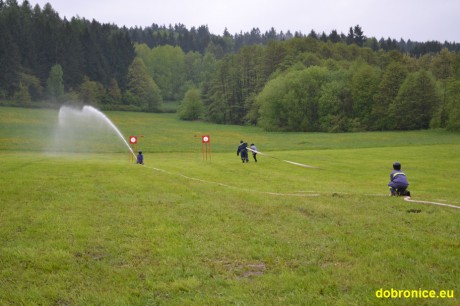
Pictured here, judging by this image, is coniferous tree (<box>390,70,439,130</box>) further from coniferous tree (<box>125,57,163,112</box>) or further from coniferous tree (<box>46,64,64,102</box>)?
coniferous tree (<box>46,64,64,102</box>)

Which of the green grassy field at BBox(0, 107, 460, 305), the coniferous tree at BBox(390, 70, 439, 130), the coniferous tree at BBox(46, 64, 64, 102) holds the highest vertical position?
the coniferous tree at BBox(46, 64, 64, 102)

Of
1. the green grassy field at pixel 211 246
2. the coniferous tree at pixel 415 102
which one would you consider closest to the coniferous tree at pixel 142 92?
the coniferous tree at pixel 415 102

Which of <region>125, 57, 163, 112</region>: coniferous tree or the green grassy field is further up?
<region>125, 57, 163, 112</region>: coniferous tree

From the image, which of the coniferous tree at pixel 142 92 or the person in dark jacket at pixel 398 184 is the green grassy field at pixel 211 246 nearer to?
the person in dark jacket at pixel 398 184

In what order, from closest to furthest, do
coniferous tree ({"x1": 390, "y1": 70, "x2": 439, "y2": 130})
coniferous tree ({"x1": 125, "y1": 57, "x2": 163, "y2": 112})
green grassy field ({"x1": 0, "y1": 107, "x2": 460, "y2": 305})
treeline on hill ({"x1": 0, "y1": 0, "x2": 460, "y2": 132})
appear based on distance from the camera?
1. green grassy field ({"x1": 0, "y1": 107, "x2": 460, "y2": 305})
2. coniferous tree ({"x1": 390, "y1": 70, "x2": 439, "y2": 130})
3. treeline on hill ({"x1": 0, "y1": 0, "x2": 460, "y2": 132})
4. coniferous tree ({"x1": 125, "y1": 57, "x2": 163, "y2": 112})

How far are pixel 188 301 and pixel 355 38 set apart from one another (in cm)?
16715

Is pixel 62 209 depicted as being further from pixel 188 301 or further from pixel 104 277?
pixel 188 301

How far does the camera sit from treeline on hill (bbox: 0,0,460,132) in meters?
94.9

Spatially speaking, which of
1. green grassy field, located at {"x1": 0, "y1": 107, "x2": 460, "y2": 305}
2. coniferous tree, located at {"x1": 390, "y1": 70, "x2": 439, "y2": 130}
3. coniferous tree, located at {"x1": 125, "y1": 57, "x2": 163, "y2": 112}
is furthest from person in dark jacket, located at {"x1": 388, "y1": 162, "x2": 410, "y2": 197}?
coniferous tree, located at {"x1": 125, "y1": 57, "x2": 163, "y2": 112}

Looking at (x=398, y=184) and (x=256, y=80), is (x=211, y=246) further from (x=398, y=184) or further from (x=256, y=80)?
(x=256, y=80)

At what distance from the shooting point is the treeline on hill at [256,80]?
9488cm

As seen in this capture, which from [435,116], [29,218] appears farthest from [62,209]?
[435,116]

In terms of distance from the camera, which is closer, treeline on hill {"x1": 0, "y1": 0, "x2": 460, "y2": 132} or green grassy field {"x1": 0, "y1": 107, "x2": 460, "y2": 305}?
green grassy field {"x1": 0, "y1": 107, "x2": 460, "y2": 305}

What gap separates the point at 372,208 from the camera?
1417 cm
